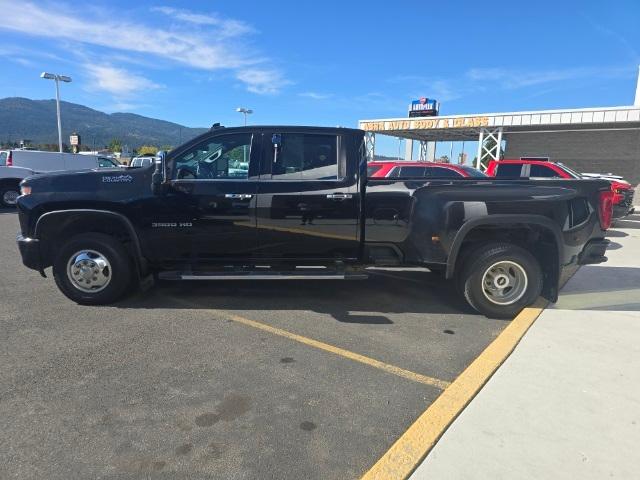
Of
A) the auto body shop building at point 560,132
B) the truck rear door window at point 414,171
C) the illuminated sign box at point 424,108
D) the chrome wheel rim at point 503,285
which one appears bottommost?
the chrome wheel rim at point 503,285

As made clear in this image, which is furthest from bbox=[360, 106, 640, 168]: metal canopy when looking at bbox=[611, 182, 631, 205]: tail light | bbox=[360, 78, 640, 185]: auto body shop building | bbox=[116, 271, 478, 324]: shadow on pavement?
bbox=[116, 271, 478, 324]: shadow on pavement

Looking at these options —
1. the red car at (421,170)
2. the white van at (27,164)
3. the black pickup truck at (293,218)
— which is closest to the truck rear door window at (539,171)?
the red car at (421,170)

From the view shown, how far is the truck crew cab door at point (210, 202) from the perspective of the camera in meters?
4.93

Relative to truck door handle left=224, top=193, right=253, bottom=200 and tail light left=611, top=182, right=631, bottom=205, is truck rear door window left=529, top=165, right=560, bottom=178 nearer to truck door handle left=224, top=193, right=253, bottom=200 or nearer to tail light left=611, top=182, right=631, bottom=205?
tail light left=611, top=182, right=631, bottom=205

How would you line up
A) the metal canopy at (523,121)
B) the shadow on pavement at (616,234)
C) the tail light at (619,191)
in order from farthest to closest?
the metal canopy at (523,121)
the tail light at (619,191)
the shadow on pavement at (616,234)

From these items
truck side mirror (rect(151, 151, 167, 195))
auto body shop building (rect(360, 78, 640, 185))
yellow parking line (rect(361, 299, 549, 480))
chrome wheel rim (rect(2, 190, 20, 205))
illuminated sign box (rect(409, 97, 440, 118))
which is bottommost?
yellow parking line (rect(361, 299, 549, 480))

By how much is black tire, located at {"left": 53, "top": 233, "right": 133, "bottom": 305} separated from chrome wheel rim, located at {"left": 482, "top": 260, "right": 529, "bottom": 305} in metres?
4.00

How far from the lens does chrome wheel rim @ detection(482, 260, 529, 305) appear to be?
16.5ft

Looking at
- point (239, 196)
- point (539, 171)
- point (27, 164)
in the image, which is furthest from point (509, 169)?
point (27, 164)

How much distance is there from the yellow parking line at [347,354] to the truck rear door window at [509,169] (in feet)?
35.2

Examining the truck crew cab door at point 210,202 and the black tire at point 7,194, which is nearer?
the truck crew cab door at point 210,202

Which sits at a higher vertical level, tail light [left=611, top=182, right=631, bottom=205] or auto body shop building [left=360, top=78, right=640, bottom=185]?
auto body shop building [left=360, top=78, right=640, bottom=185]

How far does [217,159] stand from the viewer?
16.5 ft

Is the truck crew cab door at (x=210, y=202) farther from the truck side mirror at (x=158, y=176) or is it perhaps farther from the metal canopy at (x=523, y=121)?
the metal canopy at (x=523, y=121)
